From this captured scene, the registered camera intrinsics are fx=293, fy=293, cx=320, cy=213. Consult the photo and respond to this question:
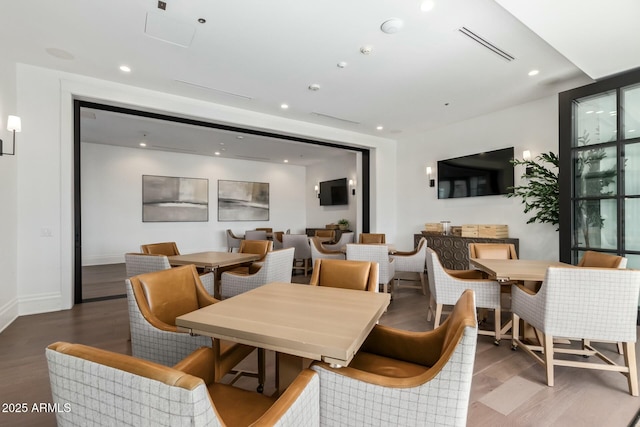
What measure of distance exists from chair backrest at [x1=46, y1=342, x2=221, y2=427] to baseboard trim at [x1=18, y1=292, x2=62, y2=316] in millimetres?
4083

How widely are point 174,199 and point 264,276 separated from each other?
630 centimetres

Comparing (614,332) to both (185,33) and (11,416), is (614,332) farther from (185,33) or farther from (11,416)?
(185,33)

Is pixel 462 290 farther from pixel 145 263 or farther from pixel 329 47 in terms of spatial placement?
pixel 145 263

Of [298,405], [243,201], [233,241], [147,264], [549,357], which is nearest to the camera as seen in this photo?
[298,405]

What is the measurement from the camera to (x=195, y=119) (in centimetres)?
490

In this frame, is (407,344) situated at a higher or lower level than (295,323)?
lower

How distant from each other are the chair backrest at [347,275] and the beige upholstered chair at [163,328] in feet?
2.26

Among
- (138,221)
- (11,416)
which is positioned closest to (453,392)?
(11,416)

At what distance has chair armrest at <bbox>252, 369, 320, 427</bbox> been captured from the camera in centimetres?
88

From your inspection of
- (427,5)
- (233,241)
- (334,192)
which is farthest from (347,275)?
(334,192)

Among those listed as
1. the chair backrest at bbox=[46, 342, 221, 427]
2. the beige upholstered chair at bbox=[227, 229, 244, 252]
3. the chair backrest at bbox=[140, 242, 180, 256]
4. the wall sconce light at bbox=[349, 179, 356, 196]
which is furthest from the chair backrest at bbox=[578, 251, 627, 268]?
the beige upholstered chair at bbox=[227, 229, 244, 252]

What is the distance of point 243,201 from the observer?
370 inches

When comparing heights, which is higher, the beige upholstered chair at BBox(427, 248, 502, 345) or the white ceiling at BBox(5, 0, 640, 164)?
the white ceiling at BBox(5, 0, 640, 164)

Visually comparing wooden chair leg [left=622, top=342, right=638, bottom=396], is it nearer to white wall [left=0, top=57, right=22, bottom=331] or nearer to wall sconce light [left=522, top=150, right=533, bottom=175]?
wall sconce light [left=522, top=150, right=533, bottom=175]
